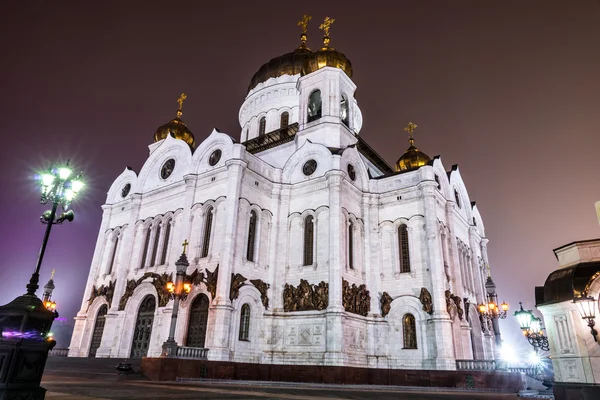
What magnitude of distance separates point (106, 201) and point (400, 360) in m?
21.3

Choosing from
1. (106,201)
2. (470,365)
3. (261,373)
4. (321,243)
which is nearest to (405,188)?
(321,243)

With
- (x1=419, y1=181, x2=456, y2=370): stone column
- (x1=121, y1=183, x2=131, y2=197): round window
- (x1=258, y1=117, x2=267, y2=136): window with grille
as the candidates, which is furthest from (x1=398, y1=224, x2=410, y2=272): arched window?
(x1=121, y1=183, x2=131, y2=197): round window

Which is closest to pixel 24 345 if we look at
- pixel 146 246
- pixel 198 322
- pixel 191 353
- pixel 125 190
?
pixel 191 353

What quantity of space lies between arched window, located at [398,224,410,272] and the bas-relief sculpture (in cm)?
487

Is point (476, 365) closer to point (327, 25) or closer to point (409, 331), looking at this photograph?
point (409, 331)

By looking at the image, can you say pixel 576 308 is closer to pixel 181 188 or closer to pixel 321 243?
pixel 321 243

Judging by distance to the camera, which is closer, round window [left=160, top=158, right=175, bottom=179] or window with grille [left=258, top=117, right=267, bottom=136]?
→ round window [left=160, top=158, right=175, bottom=179]

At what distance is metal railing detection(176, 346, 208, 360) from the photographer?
16141 mm

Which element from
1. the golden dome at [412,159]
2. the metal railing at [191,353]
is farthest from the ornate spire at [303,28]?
the metal railing at [191,353]

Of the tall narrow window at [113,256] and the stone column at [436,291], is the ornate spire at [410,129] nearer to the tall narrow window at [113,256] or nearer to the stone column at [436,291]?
the stone column at [436,291]

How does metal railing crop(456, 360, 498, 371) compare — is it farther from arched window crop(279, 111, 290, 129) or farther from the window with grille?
the window with grille

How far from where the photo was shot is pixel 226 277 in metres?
18.6

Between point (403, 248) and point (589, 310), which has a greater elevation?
point (403, 248)

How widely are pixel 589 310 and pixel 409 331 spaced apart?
51.7 ft
